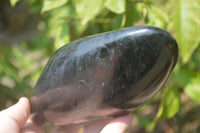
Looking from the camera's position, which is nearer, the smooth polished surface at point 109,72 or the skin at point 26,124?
the smooth polished surface at point 109,72

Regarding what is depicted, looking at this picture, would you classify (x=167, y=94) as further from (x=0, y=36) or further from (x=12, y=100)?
(x=0, y=36)

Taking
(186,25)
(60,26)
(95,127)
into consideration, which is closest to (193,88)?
(186,25)

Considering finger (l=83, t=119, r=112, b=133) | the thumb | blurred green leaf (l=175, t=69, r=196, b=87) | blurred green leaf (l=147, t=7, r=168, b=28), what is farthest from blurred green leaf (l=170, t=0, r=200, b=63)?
the thumb

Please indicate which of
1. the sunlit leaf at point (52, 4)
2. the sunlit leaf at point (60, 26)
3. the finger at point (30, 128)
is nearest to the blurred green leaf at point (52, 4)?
the sunlit leaf at point (52, 4)

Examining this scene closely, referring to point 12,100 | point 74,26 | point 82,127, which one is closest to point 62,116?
point 82,127

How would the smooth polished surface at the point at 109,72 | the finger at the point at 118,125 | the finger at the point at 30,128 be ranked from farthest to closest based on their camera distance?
the finger at the point at 30,128 < the finger at the point at 118,125 < the smooth polished surface at the point at 109,72

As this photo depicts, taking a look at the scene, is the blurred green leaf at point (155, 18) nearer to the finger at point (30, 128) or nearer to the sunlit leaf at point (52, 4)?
the sunlit leaf at point (52, 4)
